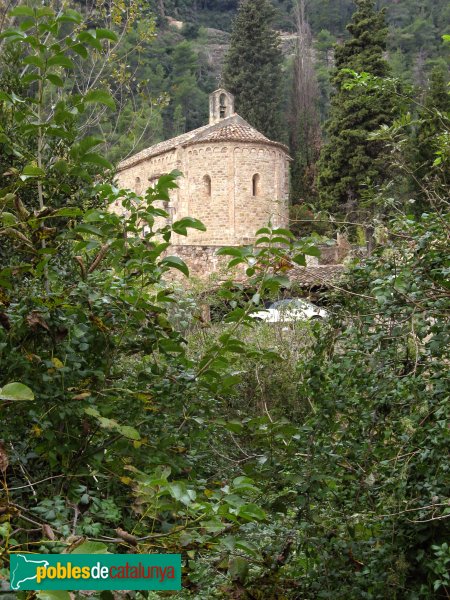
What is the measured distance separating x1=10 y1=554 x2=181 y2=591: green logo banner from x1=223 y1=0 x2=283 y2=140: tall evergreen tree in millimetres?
34353

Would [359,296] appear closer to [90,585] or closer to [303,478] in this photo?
[303,478]

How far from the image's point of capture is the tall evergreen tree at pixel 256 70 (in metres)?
35.8

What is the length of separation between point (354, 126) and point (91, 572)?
24633 millimetres

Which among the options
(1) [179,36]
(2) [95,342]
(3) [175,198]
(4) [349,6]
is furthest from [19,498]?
(4) [349,6]

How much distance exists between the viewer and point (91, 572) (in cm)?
175

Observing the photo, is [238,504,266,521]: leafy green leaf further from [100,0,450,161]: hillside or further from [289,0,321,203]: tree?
[100,0,450,161]: hillside

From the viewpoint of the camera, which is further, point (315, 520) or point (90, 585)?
point (315, 520)

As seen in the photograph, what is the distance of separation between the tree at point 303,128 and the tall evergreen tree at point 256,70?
4.48 feet

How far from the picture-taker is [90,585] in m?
1.74

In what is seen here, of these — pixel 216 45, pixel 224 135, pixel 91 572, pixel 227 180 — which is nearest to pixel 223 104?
pixel 224 135

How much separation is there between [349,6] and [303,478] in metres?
71.6

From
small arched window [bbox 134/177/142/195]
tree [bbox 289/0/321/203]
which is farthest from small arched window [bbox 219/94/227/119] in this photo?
tree [bbox 289/0/321/203]

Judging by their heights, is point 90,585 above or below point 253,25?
below

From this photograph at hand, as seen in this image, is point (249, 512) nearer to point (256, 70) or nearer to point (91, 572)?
point (91, 572)
